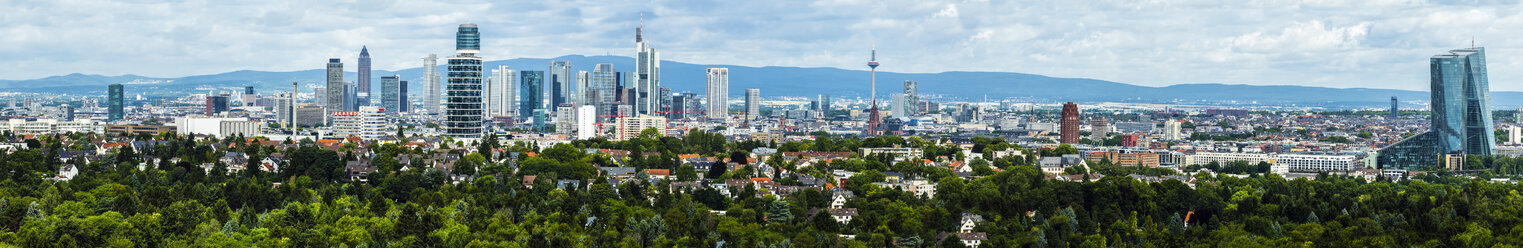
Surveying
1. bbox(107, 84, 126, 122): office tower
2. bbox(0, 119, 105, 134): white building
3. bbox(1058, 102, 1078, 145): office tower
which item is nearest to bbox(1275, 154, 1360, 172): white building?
bbox(1058, 102, 1078, 145): office tower

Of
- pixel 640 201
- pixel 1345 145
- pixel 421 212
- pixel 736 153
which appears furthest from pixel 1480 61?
pixel 421 212

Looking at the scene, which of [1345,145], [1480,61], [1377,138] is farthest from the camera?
[1377,138]

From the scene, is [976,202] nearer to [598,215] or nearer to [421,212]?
[598,215]

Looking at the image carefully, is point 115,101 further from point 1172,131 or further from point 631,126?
point 1172,131

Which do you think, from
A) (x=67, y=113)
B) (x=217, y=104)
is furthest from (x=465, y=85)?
(x=217, y=104)

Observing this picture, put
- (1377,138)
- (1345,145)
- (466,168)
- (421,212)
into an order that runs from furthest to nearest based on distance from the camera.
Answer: (1377,138) → (1345,145) → (466,168) → (421,212)

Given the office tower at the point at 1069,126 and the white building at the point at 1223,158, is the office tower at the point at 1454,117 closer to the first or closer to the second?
the white building at the point at 1223,158

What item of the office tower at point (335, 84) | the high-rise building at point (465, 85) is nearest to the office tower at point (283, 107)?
the office tower at point (335, 84)
